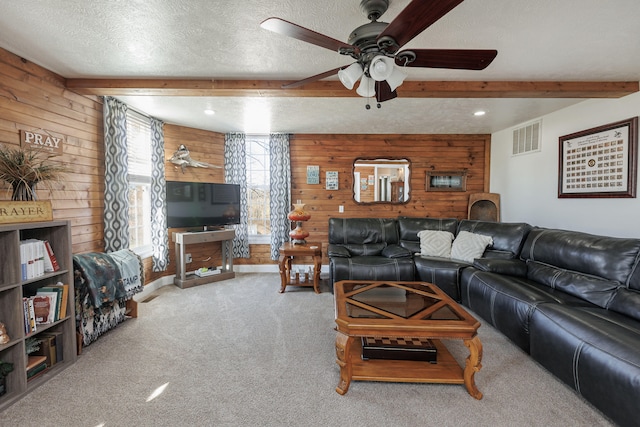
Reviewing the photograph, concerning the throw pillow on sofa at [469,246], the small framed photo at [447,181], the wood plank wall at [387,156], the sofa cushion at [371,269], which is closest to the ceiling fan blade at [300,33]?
the sofa cushion at [371,269]

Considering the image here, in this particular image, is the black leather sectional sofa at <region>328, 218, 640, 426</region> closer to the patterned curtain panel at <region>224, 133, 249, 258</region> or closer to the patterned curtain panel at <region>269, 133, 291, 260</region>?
the patterned curtain panel at <region>269, 133, 291, 260</region>

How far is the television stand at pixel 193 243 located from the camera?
3932 millimetres

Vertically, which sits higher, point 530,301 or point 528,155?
point 528,155

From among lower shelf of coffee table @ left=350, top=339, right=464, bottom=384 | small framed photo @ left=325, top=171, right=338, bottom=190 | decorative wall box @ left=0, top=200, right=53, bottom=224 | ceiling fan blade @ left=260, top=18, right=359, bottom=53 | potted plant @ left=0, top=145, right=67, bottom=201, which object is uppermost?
ceiling fan blade @ left=260, top=18, right=359, bottom=53

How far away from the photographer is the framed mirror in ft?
16.0

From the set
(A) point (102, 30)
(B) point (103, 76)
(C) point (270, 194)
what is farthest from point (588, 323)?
(B) point (103, 76)

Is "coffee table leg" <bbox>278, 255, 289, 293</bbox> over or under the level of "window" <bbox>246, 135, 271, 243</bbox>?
under

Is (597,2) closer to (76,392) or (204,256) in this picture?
(76,392)

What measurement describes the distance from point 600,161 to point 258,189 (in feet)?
15.2

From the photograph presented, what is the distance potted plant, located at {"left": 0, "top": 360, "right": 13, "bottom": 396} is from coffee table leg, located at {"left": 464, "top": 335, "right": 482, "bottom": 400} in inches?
115

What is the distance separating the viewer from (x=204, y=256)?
4555mm

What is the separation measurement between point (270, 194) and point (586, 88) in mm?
A: 4117

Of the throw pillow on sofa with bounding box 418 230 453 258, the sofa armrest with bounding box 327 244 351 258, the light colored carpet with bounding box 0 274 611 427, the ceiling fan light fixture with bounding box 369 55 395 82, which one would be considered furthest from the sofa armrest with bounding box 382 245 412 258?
the ceiling fan light fixture with bounding box 369 55 395 82

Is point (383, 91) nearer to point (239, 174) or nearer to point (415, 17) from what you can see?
point (415, 17)
